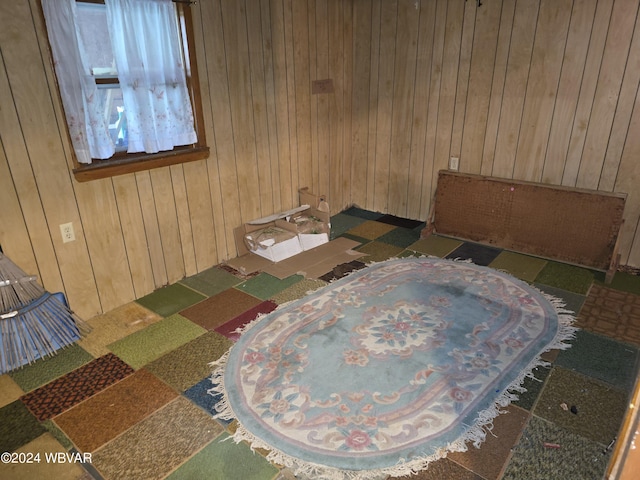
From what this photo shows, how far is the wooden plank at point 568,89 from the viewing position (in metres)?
2.96

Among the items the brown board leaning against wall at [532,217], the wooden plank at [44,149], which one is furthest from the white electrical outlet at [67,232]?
the brown board leaning against wall at [532,217]

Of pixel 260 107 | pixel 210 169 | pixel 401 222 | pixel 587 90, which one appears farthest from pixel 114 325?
pixel 587 90

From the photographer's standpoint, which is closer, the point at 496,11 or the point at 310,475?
the point at 310,475

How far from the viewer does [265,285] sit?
9.88 feet

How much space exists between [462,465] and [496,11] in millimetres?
3159

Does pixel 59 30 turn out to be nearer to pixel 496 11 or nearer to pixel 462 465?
pixel 462 465

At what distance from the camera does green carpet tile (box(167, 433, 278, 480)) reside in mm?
1615

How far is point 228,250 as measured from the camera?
341 cm

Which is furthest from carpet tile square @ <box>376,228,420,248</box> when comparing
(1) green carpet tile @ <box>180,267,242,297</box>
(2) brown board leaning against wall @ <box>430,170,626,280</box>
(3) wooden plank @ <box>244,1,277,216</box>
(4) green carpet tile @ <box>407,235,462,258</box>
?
(1) green carpet tile @ <box>180,267,242,297</box>

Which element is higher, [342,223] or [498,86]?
[498,86]

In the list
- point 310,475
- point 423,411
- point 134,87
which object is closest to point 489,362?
point 423,411

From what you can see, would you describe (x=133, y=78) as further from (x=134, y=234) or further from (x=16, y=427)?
(x=16, y=427)

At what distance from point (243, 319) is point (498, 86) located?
264cm

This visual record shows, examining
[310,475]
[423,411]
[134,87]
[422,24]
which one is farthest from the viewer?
[422,24]
